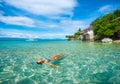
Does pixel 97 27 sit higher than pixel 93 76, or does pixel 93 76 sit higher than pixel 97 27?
pixel 97 27

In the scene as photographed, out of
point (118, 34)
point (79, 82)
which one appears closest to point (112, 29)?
point (118, 34)

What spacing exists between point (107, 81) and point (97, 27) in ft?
140

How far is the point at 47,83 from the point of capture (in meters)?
8.27

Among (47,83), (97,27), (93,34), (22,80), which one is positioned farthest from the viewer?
(93,34)

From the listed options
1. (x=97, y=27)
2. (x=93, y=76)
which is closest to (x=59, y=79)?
(x=93, y=76)

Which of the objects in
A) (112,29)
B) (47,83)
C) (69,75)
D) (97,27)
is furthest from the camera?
(97,27)

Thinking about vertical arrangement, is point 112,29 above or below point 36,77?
above

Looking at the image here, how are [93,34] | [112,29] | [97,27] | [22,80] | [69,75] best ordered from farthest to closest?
[93,34]
[97,27]
[112,29]
[69,75]
[22,80]

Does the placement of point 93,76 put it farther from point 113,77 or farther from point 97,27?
point 97,27

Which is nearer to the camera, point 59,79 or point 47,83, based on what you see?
point 47,83

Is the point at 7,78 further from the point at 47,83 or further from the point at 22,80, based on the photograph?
the point at 47,83

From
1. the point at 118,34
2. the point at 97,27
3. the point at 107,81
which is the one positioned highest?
the point at 97,27

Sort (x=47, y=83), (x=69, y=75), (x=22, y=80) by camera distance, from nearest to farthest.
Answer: (x=47, y=83) < (x=22, y=80) < (x=69, y=75)

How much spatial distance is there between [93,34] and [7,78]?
50455mm
